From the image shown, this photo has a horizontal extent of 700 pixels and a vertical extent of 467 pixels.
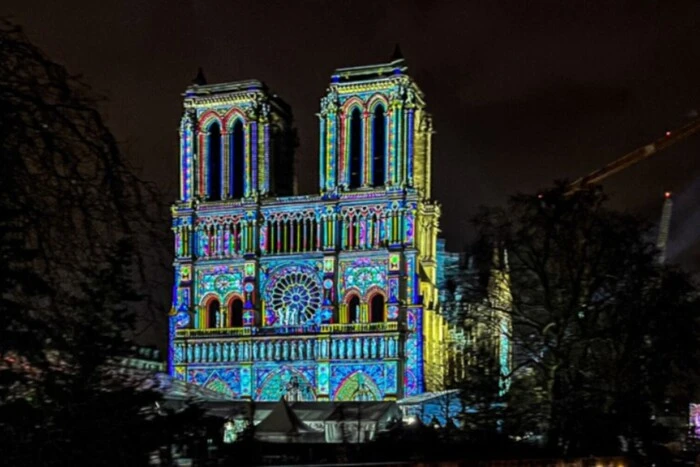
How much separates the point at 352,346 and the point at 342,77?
18091mm

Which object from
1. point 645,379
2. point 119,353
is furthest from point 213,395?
point 119,353

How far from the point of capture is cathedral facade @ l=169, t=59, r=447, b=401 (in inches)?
2518

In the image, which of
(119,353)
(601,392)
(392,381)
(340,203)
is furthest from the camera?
(340,203)

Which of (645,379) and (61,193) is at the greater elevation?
(61,193)

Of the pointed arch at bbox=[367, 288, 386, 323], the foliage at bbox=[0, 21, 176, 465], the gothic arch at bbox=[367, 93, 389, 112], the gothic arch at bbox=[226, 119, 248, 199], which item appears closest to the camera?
the foliage at bbox=[0, 21, 176, 465]

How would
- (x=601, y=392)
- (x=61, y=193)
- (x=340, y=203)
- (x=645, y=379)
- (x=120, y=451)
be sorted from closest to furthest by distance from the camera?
1. (x=61, y=193)
2. (x=120, y=451)
3. (x=601, y=392)
4. (x=645, y=379)
5. (x=340, y=203)

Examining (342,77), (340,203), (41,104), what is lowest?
(41,104)

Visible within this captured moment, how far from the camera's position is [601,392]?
25.5 metres

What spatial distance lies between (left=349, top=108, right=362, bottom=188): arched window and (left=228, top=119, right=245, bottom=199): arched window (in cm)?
797

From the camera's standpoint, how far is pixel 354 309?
66500 mm

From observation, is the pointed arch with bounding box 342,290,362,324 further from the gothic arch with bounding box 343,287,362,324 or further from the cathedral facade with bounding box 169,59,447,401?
the cathedral facade with bounding box 169,59,447,401

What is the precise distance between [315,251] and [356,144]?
7.80 m

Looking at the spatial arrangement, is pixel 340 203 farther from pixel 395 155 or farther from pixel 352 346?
pixel 352 346

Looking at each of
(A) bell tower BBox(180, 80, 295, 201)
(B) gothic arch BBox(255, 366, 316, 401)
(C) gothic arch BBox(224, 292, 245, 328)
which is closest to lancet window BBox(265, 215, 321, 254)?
(A) bell tower BBox(180, 80, 295, 201)
